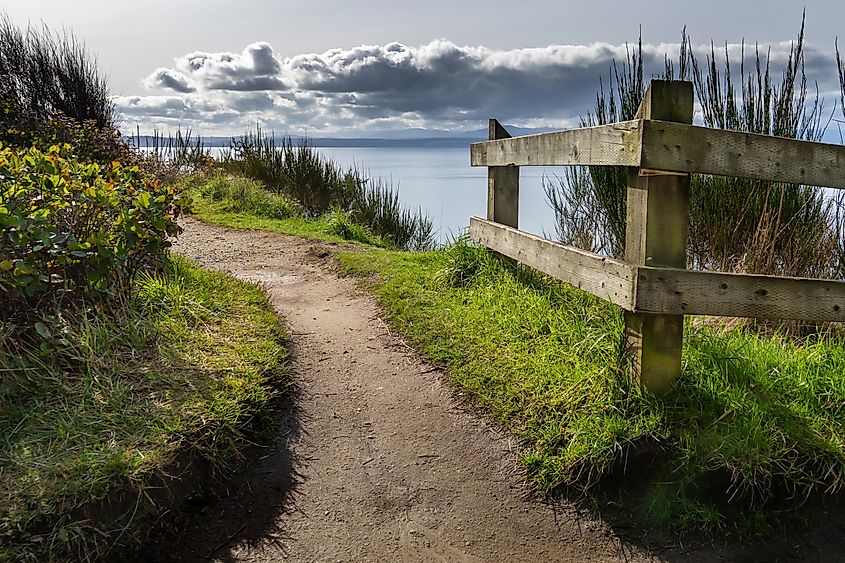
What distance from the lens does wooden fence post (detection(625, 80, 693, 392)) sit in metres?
3.12

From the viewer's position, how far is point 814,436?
3064mm

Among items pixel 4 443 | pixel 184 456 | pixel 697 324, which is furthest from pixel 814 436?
pixel 4 443

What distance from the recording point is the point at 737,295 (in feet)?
10.7

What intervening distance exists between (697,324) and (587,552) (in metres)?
2.32

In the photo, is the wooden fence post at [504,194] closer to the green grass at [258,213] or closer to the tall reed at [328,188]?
the green grass at [258,213]

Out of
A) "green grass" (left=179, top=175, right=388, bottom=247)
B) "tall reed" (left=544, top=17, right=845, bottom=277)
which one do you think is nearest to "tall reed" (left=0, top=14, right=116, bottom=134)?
"green grass" (left=179, top=175, right=388, bottom=247)

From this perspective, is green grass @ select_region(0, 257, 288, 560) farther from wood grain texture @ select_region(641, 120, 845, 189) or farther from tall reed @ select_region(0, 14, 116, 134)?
tall reed @ select_region(0, 14, 116, 134)

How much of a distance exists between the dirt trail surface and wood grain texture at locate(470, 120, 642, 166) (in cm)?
151

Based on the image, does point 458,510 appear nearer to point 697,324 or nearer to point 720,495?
point 720,495

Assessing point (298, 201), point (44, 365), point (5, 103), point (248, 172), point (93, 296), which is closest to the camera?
point (44, 365)

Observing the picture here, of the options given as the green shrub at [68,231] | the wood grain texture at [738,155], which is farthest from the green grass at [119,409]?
the wood grain texture at [738,155]

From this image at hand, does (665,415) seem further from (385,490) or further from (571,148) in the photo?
(571,148)

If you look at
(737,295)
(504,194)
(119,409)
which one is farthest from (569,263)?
(119,409)

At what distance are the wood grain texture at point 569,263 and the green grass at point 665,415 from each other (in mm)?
305
